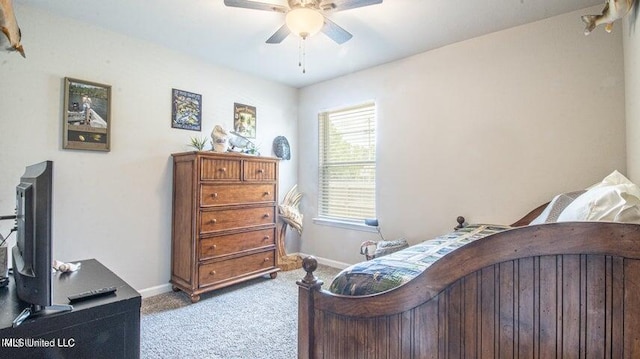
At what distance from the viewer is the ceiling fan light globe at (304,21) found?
1890 millimetres

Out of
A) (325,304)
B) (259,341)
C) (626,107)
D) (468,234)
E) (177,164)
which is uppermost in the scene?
(626,107)

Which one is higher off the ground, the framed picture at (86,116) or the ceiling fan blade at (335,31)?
the ceiling fan blade at (335,31)

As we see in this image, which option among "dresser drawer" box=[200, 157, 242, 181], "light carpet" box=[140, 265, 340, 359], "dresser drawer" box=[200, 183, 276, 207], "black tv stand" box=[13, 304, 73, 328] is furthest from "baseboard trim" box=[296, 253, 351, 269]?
"black tv stand" box=[13, 304, 73, 328]

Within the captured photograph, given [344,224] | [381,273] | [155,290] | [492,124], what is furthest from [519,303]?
[155,290]

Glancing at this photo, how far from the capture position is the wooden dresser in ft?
8.61

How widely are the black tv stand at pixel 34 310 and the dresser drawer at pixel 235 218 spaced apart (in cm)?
157

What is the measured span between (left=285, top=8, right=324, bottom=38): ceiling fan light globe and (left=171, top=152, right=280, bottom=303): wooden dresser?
1339mm

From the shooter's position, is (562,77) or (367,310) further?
(562,77)

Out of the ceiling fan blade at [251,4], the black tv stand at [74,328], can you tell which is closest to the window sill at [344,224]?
the ceiling fan blade at [251,4]

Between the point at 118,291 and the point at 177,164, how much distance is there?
181cm

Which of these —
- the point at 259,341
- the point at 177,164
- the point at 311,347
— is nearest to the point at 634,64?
the point at 311,347

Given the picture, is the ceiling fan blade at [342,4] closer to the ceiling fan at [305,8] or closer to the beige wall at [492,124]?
the ceiling fan at [305,8]

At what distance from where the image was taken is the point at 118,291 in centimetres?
123

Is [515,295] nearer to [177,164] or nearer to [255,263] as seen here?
[255,263]
